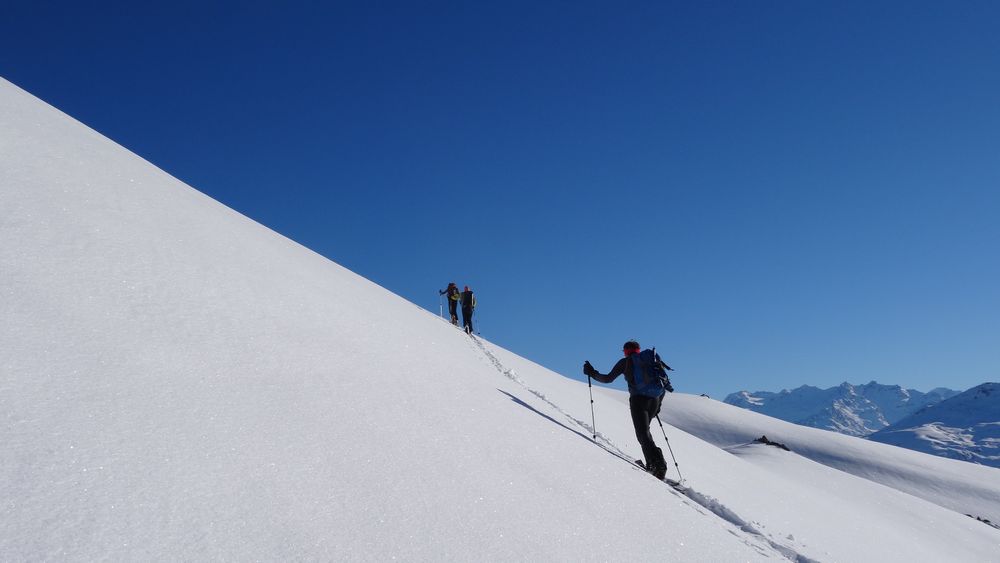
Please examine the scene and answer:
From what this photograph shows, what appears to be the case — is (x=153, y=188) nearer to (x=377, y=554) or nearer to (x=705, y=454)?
(x=377, y=554)

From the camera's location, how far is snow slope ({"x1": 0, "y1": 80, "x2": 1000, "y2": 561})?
279cm

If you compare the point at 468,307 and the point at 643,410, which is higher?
the point at 468,307

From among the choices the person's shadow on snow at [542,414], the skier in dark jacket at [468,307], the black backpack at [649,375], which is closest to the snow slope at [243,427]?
the person's shadow on snow at [542,414]

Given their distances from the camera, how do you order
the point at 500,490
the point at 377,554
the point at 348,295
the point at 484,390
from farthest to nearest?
the point at 348,295 < the point at 484,390 < the point at 500,490 < the point at 377,554

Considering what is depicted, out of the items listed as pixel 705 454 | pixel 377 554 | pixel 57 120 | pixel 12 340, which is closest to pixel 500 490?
pixel 377 554

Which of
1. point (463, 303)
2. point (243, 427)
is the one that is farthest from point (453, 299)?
point (243, 427)

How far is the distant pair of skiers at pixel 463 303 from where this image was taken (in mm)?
20375

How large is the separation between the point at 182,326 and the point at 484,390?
4.00 m

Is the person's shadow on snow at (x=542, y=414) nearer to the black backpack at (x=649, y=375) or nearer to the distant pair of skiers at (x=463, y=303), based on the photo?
the black backpack at (x=649, y=375)

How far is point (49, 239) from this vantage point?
5.18m

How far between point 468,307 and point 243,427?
660 inches

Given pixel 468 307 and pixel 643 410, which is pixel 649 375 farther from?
pixel 468 307

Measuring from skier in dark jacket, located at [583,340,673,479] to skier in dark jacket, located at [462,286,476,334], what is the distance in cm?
1181

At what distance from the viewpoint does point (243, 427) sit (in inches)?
146
